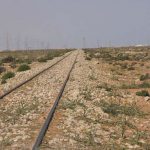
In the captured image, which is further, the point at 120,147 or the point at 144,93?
the point at 144,93

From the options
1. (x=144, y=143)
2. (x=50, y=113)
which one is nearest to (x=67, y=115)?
(x=50, y=113)

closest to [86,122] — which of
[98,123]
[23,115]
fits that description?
[98,123]

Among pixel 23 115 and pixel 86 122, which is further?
pixel 23 115

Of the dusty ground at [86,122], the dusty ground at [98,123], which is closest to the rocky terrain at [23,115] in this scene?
the dusty ground at [86,122]

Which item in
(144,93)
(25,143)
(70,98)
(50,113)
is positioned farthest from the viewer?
(144,93)

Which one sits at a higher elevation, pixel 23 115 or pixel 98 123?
pixel 23 115

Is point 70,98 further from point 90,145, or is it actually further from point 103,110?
point 90,145

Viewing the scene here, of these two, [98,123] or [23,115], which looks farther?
[23,115]

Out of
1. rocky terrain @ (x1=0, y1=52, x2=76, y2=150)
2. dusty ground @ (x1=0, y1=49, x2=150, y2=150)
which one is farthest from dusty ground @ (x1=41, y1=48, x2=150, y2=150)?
rocky terrain @ (x1=0, y1=52, x2=76, y2=150)

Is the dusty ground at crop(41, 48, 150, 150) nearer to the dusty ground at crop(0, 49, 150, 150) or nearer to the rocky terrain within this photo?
the dusty ground at crop(0, 49, 150, 150)

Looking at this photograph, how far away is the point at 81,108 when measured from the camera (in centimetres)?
1437

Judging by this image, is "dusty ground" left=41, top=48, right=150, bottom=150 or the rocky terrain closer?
the rocky terrain

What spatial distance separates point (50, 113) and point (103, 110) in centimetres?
224

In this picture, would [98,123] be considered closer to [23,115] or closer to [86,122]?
[86,122]
